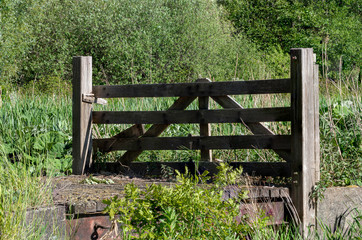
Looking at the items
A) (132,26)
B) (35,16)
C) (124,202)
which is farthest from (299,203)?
(35,16)

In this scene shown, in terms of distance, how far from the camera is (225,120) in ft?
17.7

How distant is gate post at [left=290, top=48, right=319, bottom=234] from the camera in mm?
4922

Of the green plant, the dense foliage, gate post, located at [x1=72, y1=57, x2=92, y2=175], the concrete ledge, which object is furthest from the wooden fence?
the dense foliage

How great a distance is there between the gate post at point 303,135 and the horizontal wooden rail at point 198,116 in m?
0.19

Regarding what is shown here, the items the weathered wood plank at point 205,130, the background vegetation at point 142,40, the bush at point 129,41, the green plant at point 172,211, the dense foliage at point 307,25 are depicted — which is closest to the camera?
the green plant at point 172,211

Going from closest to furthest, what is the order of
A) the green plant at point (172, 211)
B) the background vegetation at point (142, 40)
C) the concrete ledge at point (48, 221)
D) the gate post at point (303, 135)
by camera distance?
the green plant at point (172, 211)
the concrete ledge at point (48, 221)
the gate post at point (303, 135)
the background vegetation at point (142, 40)

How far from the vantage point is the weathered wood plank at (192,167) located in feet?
17.3

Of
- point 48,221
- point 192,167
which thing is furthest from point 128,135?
point 48,221

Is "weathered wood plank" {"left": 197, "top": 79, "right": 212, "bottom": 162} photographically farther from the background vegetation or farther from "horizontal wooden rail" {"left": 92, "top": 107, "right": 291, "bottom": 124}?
the background vegetation

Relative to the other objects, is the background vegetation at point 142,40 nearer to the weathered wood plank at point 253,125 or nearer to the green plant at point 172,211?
the weathered wood plank at point 253,125

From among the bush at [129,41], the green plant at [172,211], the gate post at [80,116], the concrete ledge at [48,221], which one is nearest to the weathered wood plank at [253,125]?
the gate post at [80,116]

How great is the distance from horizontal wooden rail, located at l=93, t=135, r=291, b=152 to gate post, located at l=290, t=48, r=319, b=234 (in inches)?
8.5

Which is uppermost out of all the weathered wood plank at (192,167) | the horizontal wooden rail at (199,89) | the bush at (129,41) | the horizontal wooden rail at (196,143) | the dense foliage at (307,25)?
the dense foliage at (307,25)

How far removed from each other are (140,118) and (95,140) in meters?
0.67
